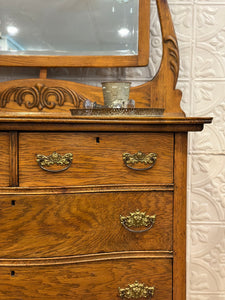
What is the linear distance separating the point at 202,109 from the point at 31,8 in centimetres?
82

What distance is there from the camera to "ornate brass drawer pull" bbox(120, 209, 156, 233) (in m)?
0.88

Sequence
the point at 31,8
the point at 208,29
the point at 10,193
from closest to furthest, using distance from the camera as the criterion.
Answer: the point at 10,193 < the point at 31,8 < the point at 208,29

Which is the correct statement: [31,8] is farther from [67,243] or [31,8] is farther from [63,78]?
[67,243]

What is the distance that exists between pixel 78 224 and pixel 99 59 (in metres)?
0.70

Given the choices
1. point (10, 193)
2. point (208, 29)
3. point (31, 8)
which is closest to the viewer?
point (10, 193)

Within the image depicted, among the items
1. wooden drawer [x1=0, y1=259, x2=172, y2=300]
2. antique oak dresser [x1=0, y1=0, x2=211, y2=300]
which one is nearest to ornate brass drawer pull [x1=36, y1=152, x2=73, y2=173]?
antique oak dresser [x1=0, y1=0, x2=211, y2=300]

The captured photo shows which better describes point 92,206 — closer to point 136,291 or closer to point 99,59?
point 136,291

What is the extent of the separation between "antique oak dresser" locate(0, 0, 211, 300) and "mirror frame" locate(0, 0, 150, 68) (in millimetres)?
474

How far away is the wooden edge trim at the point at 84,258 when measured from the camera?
855 millimetres

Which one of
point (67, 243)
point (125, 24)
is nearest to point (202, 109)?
point (125, 24)

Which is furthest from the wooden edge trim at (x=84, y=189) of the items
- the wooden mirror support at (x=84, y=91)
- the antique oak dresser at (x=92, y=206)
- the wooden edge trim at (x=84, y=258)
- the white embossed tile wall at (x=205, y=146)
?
the white embossed tile wall at (x=205, y=146)

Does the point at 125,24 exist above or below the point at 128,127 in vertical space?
above

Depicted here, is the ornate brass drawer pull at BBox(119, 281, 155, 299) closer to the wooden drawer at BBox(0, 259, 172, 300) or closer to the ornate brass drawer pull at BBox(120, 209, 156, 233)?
the wooden drawer at BBox(0, 259, 172, 300)

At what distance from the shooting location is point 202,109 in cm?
140
